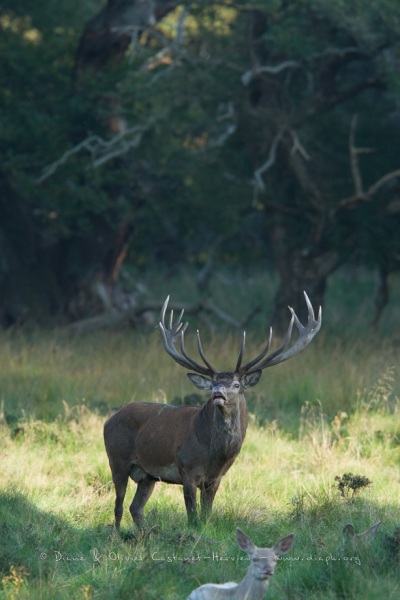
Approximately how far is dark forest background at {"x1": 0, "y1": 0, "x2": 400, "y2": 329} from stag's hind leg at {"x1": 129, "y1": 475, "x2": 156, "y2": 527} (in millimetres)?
8409

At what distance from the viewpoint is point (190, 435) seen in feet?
23.7

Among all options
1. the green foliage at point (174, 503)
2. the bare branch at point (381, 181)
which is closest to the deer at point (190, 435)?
the green foliage at point (174, 503)

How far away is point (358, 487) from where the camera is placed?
7.71 m

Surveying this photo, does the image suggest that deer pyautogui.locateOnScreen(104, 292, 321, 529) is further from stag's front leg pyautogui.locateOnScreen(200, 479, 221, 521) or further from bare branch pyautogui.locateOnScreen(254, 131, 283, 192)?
bare branch pyautogui.locateOnScreen(254, 131, 283, 192)

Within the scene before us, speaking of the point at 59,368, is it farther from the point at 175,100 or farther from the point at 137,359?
the point at 175,100

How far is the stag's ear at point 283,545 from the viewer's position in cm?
547

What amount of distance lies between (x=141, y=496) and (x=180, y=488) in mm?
1019

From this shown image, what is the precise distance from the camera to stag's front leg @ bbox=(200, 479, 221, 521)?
23.7 ft

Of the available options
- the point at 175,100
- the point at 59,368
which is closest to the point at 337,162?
the point at 175,100

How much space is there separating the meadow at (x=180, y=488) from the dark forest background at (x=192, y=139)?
7.98ft

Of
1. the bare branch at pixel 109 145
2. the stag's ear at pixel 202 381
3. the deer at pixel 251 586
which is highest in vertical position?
the bare branch at pixel 109 145

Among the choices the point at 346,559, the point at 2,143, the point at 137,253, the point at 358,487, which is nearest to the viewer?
the point at 346,559

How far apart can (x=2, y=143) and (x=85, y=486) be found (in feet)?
33.5

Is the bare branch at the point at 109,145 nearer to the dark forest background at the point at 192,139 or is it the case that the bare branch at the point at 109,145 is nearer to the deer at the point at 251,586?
the dark forest background at the point at 192,139
